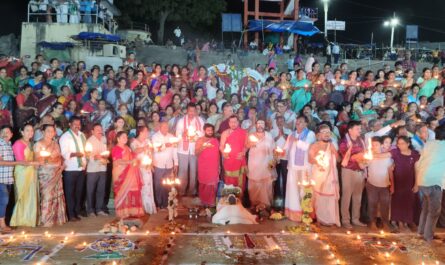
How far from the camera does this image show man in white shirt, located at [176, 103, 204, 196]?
8.62 metres

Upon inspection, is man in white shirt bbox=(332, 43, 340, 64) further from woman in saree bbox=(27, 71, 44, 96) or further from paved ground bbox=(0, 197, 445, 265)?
paved ground bbox=(0, 197, 445, 265)


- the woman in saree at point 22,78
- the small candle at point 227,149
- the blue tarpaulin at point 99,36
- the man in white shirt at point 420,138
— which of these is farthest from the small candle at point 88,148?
the blue tarpaulin at point 99,36

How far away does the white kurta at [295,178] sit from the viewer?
7719 mm

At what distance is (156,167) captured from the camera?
27.3 ft

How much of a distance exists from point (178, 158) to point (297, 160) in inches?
93.2

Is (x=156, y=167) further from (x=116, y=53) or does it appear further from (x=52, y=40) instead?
(x=52, y=40)

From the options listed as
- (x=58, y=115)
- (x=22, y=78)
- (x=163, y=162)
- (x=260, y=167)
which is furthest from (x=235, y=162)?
(x=22, y=78)

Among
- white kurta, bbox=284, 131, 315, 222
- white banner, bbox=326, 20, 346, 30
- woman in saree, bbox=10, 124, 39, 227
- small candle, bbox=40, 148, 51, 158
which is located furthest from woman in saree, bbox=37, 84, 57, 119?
white banner, bbox=326, 20, 346, 30

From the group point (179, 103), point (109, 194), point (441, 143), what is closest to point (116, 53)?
point (179, 103)

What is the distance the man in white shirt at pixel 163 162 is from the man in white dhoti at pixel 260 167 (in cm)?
144

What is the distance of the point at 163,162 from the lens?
8.27 m

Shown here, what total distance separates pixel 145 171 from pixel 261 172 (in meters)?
2.11

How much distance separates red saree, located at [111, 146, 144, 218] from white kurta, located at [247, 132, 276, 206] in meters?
2.10

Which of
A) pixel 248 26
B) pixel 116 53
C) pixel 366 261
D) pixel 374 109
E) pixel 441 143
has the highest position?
pixel 248 26
